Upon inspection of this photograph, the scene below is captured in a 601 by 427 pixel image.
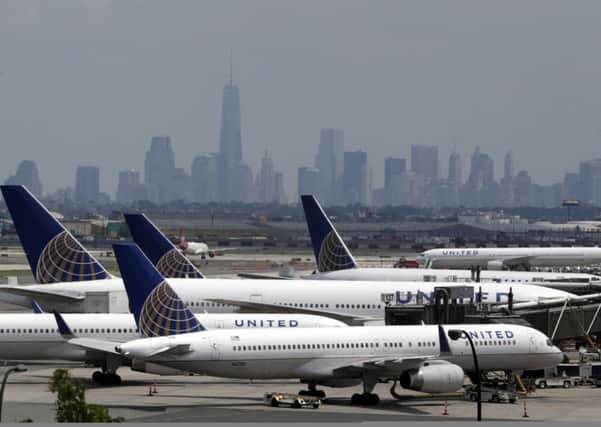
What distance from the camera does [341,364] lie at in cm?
7031

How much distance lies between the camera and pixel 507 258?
177625mm

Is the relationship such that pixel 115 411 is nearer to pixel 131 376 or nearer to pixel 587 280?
pixel 131 376

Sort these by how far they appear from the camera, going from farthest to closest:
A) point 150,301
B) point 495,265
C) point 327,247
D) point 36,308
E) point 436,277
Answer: point 495,265
point 436,277
point 327,247
point 36,308
point 150,301

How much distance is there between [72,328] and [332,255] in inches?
1732

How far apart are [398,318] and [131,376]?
620 inches

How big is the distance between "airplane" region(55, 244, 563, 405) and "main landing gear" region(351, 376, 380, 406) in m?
0.05

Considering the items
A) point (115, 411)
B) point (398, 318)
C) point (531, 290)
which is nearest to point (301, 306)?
point (398, 318)

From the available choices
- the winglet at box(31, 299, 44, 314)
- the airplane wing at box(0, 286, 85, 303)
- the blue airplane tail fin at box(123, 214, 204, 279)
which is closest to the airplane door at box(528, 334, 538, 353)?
the winglet at box(31, 299, 44, 314)

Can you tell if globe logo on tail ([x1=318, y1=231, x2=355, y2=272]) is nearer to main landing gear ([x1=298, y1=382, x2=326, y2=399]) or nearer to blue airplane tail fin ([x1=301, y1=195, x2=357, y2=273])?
blue airplane tail fin ([x1=301, y1=195, x2=357, y2=273])

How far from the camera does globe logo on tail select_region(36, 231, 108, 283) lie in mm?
94375

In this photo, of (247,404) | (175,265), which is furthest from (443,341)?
(175,265)

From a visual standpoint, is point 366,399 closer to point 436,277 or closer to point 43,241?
point 43,241

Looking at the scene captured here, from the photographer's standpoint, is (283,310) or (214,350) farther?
(283,310)

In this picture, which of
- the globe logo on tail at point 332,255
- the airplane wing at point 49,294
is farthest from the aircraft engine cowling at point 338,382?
Answer: the globe logo on tail at point 332,255
